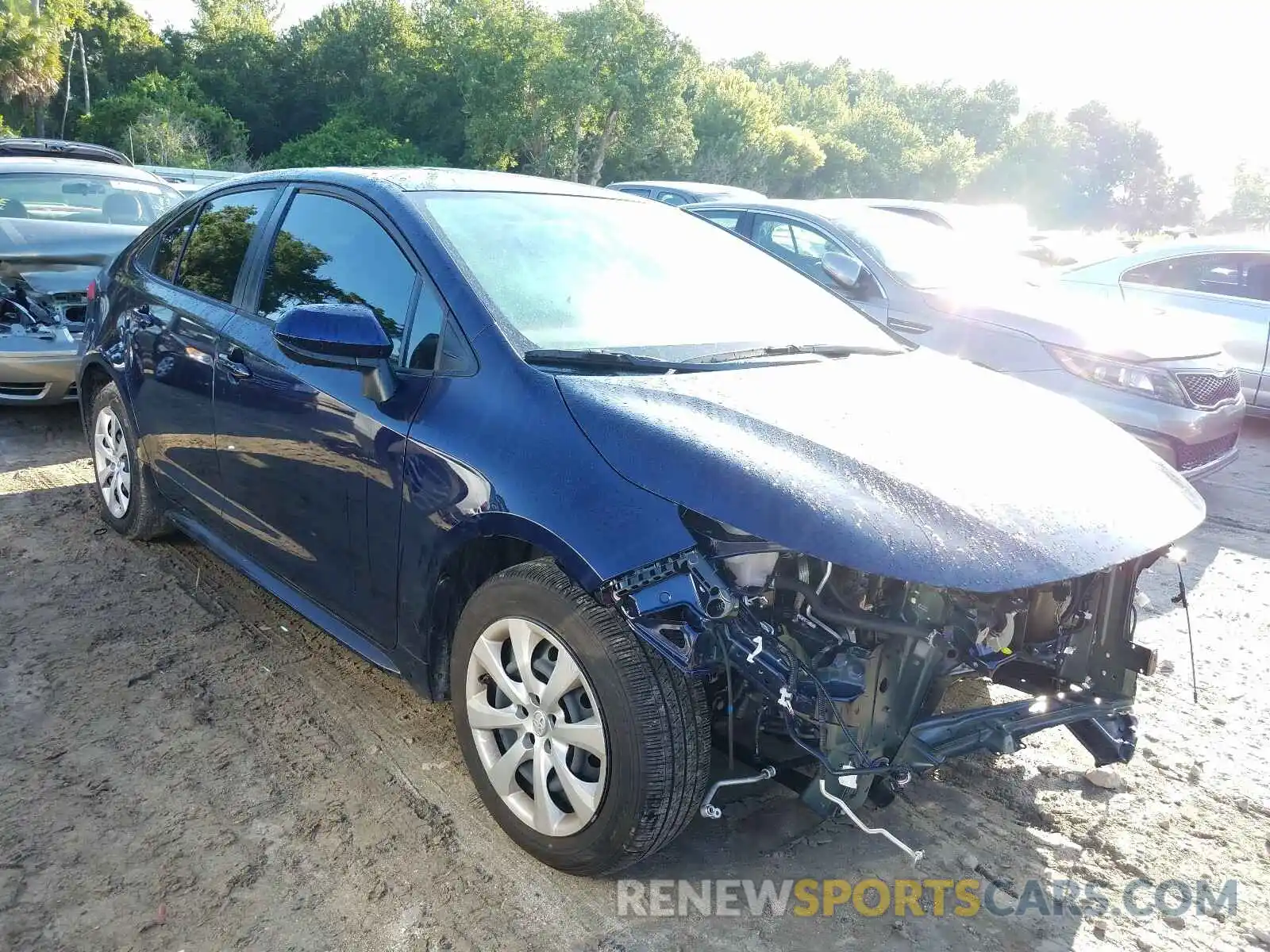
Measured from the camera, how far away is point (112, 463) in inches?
173

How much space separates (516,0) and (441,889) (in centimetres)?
5290

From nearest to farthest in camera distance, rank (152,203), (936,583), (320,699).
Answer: (936,583) < (320,699) < (152,203)

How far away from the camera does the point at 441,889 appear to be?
2.31 metres

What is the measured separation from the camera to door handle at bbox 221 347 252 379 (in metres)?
3.21

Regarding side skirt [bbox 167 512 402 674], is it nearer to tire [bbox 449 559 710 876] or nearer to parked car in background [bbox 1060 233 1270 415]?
tire [bbox 449 559 710 876]

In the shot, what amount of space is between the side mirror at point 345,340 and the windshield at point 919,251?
4289mm

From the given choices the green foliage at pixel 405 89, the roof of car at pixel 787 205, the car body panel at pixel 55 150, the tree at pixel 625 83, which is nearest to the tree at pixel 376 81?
the green foliage at pixel 405 89

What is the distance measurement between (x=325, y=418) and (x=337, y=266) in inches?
21.8

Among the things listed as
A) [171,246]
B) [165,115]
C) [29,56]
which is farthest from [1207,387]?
[29,56]

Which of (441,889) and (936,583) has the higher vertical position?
(936,583)

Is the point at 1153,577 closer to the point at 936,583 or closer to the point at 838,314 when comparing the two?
the point at 838,314

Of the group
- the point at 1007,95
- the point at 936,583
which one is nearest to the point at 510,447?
the point at 936,583

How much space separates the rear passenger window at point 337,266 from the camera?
109 inches

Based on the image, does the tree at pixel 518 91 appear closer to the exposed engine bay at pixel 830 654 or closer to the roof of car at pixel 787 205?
the roof of car at pixel 787 205
